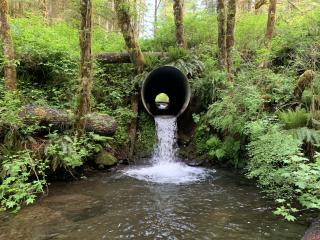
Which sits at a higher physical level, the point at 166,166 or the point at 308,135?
the point at 308,135

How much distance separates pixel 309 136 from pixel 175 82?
6833mm

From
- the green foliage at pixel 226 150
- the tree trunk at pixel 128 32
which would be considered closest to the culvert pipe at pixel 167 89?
the tree trunk at pixel 128 32

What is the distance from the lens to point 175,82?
40.5 feet

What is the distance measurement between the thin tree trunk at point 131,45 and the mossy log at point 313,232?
5.97 meters

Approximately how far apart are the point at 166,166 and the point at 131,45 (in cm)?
450

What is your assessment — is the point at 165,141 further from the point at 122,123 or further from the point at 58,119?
the point at 58,119

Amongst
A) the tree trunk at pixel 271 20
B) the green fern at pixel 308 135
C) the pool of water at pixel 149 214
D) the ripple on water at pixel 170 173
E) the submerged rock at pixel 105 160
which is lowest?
the pool of water at pixel 149 214

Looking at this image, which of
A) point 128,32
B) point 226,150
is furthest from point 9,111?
point 226,150

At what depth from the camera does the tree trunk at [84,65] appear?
7203mm

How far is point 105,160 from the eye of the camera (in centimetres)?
855

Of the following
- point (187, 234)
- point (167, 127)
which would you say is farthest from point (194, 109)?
point (187, 234)

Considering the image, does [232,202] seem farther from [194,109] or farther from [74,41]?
[74,41]

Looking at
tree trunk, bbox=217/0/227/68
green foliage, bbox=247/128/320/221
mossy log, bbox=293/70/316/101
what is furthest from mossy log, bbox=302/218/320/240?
tree trunk, bbox=217/0/227/68

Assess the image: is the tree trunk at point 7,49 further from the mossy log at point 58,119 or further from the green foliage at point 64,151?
the green foliage at point 64,151
